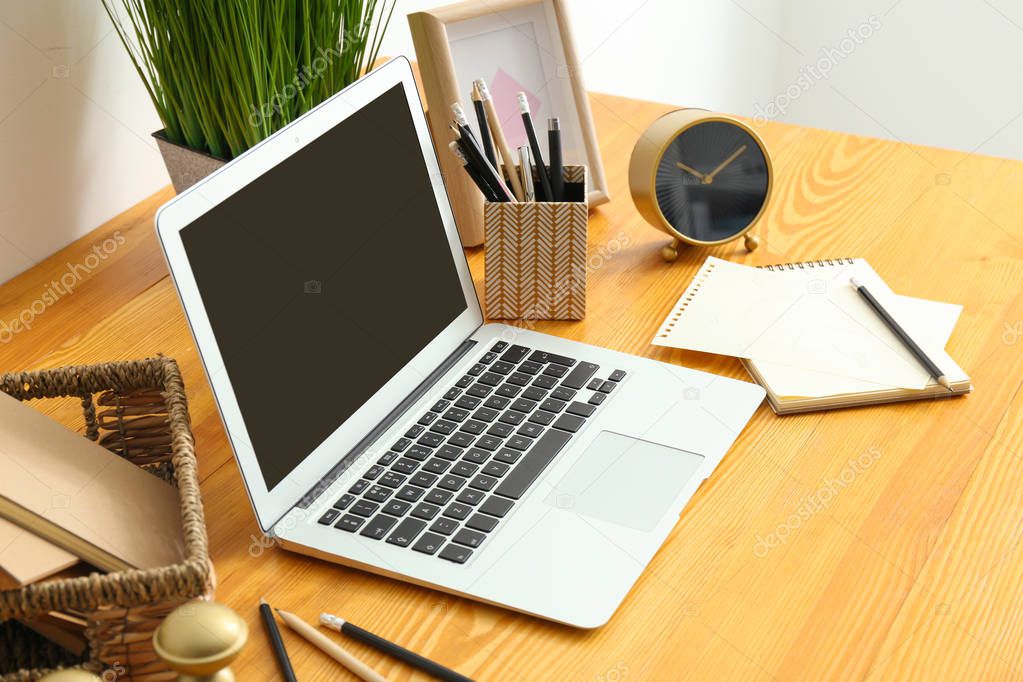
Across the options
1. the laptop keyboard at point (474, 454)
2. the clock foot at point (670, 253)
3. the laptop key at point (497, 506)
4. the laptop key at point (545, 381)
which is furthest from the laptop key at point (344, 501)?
the clock foot at point (670, 253)

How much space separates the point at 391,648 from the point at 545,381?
304 millimetres

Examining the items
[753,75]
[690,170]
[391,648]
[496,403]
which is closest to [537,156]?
[690,170]

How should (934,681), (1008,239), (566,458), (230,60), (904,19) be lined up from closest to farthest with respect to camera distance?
(934,681), (566,458), (230,60), (1008,239), (904,19)

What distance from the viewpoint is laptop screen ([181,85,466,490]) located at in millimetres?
743

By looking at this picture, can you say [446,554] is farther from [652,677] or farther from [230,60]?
[230,60]

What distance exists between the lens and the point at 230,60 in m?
0.96

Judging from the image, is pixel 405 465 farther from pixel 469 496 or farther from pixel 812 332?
pixel 812 332

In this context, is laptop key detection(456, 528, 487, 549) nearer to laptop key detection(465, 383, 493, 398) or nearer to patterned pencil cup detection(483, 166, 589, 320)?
laptop key detection(465, 383, 493, 398)

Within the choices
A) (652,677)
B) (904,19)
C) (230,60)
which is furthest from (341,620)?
(904,19)

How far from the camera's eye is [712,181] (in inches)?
42.4

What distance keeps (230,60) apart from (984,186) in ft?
2.76

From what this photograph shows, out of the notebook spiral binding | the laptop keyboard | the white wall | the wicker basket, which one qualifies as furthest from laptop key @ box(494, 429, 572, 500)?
the white wall

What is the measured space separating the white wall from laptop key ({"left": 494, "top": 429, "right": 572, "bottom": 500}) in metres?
0.62

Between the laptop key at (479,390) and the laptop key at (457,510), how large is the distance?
14 cm
